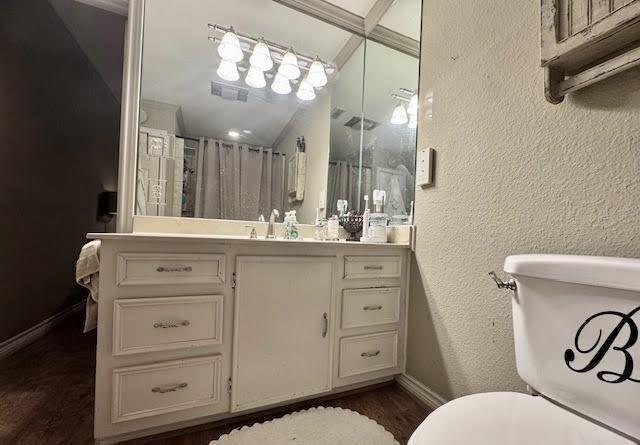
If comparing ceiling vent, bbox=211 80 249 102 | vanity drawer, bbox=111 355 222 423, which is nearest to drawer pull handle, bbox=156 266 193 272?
vanity drawer, bbox=111 355 222 423

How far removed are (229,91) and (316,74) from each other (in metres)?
0.59

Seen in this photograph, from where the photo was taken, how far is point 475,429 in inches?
21.8

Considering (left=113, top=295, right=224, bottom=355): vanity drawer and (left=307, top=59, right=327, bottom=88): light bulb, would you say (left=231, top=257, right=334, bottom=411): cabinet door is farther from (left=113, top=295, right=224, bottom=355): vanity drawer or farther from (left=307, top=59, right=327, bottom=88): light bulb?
(left=307, top=59, right=327, bottom=88): light bulb

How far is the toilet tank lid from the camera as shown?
21.7 inches

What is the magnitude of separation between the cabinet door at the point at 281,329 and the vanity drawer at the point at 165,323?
9 centimetres

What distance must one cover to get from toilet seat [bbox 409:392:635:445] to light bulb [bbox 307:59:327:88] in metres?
1.86

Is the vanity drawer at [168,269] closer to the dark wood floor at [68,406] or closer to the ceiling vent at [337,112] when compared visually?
the dark wood floor at [68,406]

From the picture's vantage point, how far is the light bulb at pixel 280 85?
5.90ft

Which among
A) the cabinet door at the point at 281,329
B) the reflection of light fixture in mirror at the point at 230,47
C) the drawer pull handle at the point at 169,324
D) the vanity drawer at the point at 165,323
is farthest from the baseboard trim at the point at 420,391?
the reflection of light fixture in mirror at the point at 230,47

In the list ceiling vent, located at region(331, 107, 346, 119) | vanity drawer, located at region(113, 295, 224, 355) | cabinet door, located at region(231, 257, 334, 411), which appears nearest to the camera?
vanity drawer, located at region(113, 295, 224, 355)

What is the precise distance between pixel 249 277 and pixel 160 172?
0.82 m

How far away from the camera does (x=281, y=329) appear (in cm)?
116

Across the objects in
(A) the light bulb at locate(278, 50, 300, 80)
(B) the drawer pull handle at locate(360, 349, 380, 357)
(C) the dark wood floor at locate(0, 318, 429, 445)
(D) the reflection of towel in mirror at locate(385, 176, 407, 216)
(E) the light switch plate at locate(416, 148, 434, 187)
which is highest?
(A) the light bulb at locate(278, 50, 300, 80)

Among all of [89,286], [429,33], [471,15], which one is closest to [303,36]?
[429,33]
